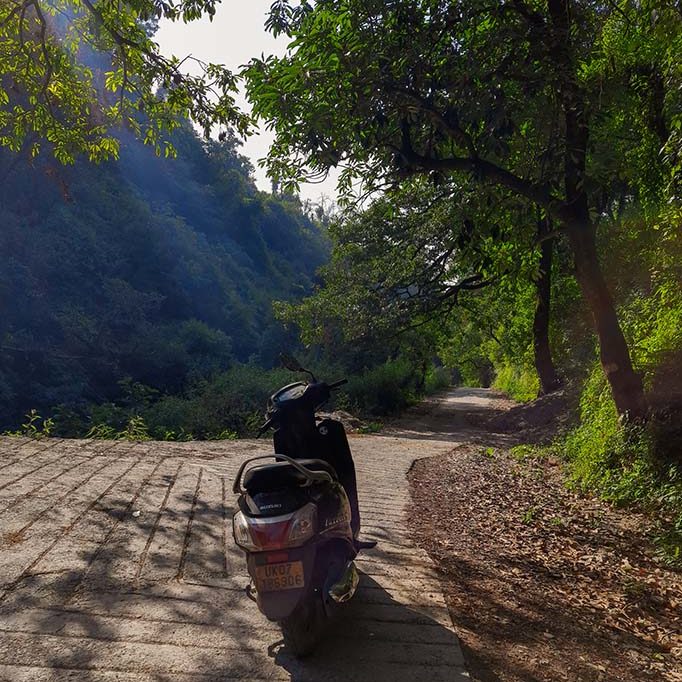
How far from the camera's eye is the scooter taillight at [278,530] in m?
2.47

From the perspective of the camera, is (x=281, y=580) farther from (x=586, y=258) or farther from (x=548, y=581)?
(x=586, y=258)

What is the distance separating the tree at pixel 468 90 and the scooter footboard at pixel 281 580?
3.80 meters

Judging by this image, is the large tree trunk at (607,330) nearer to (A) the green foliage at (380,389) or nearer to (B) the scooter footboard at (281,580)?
(B) the scooter footboard at (281,580)

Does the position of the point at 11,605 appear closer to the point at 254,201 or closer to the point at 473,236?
the point at 473,236

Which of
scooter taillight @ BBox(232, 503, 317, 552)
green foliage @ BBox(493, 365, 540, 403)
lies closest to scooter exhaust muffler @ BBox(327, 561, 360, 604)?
scooter taillight @ BBox(232, 503, 317, 552)

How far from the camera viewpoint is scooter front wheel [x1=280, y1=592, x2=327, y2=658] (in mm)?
2600

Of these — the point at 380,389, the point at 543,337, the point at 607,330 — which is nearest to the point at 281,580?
the point at 607,330

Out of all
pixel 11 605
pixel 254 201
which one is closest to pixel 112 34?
pixel 11 605

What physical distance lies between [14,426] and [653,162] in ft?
63.3

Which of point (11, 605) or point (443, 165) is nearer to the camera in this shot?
point (11, 605)

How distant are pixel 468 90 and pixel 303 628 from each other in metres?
4.68

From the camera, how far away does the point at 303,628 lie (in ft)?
8.54

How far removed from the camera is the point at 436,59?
586 cm

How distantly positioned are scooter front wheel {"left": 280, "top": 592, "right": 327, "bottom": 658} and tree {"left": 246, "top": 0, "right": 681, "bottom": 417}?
3.89 meters
